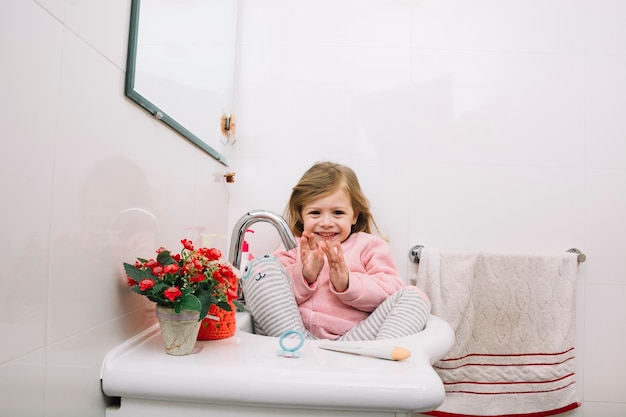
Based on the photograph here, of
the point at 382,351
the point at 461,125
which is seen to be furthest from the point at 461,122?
the point at 382,351

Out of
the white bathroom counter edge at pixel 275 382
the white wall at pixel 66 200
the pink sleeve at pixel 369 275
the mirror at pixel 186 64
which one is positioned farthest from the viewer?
the pink sleeve at pixel 369 275

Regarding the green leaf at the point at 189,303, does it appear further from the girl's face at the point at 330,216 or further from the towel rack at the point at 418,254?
the towel rack at the point at 418,254

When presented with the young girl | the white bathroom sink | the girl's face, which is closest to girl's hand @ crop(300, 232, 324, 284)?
the young girl

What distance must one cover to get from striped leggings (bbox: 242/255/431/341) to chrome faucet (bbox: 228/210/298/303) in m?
0.06

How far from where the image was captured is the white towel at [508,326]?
1305mm

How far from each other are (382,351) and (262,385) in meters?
0.19

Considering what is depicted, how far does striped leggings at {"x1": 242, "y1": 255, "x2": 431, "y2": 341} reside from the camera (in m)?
0.94

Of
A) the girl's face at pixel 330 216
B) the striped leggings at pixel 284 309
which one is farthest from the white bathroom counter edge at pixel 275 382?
the girl's face at pixel 330 216

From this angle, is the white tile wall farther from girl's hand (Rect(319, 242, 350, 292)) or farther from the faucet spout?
girl's hand (Rect(319, 242, 350, 292))

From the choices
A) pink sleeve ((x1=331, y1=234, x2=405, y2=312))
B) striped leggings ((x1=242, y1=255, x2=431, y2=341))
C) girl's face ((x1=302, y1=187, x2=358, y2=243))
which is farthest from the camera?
girl's face ((x1=302, y1=187, x2=358, y2=243))

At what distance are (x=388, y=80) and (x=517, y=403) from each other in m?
1.05

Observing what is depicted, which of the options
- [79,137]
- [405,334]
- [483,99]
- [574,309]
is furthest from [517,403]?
[79,137]

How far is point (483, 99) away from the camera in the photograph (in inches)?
56.4

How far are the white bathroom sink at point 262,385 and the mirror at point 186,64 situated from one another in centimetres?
41
